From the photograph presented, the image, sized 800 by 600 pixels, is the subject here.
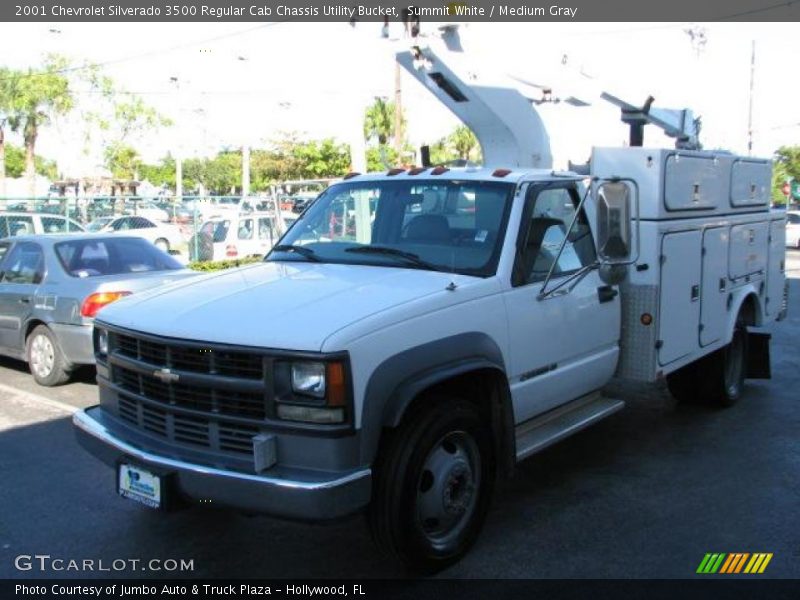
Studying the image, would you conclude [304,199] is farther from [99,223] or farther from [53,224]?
[99,223]

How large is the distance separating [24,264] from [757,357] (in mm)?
7569

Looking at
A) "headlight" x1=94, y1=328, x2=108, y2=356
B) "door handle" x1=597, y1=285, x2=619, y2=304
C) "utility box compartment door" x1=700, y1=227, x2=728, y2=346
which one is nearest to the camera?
"headlight" x1=94, y1=328, x2=108, y2=356

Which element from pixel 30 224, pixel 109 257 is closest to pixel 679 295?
pixel 109 257

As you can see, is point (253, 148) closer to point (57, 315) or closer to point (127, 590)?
point (57, 315)

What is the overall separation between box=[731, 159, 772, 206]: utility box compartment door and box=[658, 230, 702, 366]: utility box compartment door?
100cm

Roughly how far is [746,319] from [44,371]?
22.9ft

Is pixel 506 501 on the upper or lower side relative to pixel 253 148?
lower

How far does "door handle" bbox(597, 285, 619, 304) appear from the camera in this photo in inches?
211

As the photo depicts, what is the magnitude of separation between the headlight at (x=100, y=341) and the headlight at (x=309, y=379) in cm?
152

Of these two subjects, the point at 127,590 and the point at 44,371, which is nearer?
the point at 127,590

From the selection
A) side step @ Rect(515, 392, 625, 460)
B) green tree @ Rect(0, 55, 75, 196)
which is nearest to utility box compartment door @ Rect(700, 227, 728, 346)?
side step @ Rect(515, 392, 625, 460)

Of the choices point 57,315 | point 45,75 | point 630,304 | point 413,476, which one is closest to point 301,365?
point 413,476

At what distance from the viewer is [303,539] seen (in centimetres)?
459

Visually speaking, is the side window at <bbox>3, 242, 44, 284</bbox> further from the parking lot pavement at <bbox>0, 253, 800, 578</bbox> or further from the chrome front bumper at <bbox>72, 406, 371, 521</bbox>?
the chrome front bumper at <bbox>72, 406, 371, 521</bbox>
